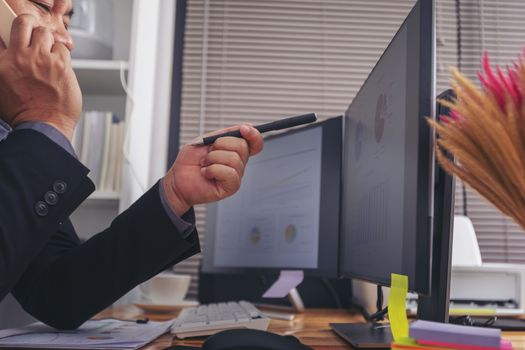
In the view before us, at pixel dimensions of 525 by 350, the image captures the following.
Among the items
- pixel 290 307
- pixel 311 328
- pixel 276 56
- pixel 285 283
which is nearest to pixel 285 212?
pixel 285 283

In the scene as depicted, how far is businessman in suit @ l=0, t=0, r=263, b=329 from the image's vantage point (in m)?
0.67

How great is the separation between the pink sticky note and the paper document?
1.36 feet

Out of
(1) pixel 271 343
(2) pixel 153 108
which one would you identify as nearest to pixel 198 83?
(2) pixel 153 108

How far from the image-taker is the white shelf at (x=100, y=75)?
1729 mm

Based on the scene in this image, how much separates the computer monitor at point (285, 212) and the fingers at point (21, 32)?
0.75 meters

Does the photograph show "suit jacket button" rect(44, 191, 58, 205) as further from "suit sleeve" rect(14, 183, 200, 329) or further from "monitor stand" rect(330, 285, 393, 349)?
"monitor stand" rect(330, 285, 393, 349)

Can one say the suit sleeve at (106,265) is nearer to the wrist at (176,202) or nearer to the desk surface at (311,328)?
the wrist at (176,202)

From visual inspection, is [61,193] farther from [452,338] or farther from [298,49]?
[298,49]

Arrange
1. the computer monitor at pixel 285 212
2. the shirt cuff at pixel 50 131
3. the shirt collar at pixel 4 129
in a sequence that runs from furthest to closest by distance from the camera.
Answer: the computer monitor at pixel 285 212 → the shirt collar at pixel 4 129 → the shirt cuff at pixel 50 131

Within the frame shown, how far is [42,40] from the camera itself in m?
0.77

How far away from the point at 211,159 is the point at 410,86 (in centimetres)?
33

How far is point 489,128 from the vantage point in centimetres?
46

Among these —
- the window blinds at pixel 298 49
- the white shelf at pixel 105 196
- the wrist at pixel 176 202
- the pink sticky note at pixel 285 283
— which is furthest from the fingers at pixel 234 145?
the window blinds at pixel 298 49

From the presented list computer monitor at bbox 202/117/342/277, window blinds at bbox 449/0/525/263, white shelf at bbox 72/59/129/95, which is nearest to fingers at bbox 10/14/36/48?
computer monitor at bbox 202/117/342/277
